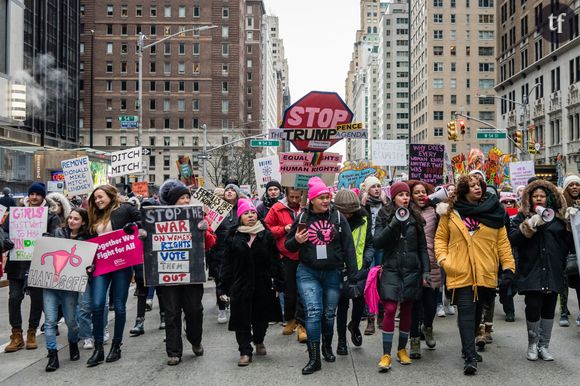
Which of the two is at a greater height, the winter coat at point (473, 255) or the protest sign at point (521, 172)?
the protest sign at point (521, 172)

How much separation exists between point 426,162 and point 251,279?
10438 millimetres

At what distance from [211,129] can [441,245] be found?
97.7m

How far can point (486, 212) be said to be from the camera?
6723mm

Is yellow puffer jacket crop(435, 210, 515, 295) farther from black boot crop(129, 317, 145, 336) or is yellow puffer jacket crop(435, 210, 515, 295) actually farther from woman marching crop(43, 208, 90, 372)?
black boot crop(129, 317, 145, 336)

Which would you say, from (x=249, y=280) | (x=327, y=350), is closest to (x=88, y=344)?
(x=249, y=280)

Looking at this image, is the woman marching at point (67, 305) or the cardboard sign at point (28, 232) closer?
the woman marching at point (67, 305)

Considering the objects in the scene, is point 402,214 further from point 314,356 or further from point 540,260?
point 314,356

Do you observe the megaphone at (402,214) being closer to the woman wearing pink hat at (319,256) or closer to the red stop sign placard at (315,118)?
the woman wearing pink hat at (319,256)

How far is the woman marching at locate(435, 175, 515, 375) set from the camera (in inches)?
264

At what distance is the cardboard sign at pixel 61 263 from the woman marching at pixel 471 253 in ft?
12.5

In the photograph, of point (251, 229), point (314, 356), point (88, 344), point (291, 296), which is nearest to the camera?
point (314, 356)

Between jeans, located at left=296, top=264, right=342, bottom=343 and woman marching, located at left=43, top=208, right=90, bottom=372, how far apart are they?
2551 mm

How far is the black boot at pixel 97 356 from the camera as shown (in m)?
7.22

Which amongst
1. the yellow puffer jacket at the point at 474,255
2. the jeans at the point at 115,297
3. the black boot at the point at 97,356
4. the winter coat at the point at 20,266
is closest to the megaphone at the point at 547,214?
the yellow puffer jacket at the point at 474,255
